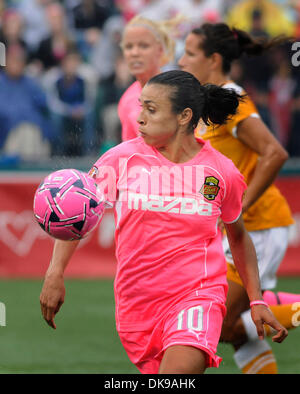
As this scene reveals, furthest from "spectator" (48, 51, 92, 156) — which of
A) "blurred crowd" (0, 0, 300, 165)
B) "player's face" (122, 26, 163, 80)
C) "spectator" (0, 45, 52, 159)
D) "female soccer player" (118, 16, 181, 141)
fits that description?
"player's face" (122, 26, 163, 80)

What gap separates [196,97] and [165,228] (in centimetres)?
73

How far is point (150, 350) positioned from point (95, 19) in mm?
9242

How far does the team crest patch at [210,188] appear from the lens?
4113 millimetres

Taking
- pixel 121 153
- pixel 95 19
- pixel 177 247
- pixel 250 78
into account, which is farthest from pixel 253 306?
pixel 95 19

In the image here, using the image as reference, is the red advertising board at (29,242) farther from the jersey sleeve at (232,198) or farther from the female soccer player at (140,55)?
the jersey sleeve at (232,198)

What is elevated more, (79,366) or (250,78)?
(250,78)

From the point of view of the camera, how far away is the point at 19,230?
32.0ft

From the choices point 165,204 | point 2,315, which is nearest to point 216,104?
point 165,204

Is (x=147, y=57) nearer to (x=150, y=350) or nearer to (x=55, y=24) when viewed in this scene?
(x=150, y=350)

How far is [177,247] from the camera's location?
4.07m

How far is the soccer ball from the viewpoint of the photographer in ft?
12.7

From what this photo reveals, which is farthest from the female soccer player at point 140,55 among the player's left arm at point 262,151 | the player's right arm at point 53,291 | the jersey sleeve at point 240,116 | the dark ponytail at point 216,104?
the player's right arm at point 53,291

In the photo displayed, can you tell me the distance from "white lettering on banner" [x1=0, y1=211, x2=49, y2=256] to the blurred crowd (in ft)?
2.54

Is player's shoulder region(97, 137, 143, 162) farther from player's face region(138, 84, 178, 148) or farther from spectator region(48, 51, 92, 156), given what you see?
spectator region(48, 51, 92, 156)
